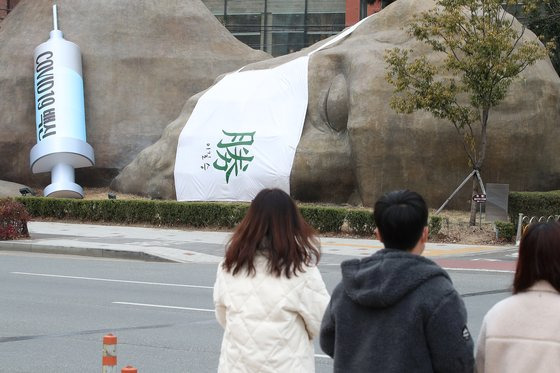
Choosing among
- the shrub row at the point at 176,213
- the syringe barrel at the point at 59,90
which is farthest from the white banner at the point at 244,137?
the syringe barrel at the point at 59,90

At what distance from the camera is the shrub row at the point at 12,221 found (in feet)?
73.6

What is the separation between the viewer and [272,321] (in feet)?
15.8

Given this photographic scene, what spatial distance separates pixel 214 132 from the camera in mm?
28641

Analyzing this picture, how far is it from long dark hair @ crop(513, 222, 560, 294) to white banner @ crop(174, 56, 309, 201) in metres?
23.2

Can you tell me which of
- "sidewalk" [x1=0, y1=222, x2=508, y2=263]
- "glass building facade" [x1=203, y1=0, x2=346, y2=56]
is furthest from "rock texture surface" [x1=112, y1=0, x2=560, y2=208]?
"glass building facade" [x1=203, y1=0, x2=346, y2=56]

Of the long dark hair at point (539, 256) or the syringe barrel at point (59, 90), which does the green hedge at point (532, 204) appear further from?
the long dark hair at point (539, 256)

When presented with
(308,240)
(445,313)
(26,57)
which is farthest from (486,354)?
(26,57)

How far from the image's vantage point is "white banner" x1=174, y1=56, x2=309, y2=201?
27.6 metres

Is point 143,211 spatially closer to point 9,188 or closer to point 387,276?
point 9,188

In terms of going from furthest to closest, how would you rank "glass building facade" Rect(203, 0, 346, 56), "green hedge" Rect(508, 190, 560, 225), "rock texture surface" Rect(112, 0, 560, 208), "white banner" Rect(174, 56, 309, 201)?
"glass building facade" Rect(203, 0, 346, 56) → "white banner" Rect(174, 56, 309, 201) → "rock texture surface" Rect(112, 0, 560, 208) → "green hedge" Rect(508, 190, 560, 225)

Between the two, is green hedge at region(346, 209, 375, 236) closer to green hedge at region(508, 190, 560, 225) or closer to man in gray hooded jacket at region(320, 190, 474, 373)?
green hedge at region(508, 190, 560, 225)

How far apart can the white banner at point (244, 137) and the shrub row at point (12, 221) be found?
654 cm

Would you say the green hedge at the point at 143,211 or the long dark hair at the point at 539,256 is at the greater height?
the long dark hair at the point at 539,256

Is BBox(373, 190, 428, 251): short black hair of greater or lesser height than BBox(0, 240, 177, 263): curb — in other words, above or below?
above
